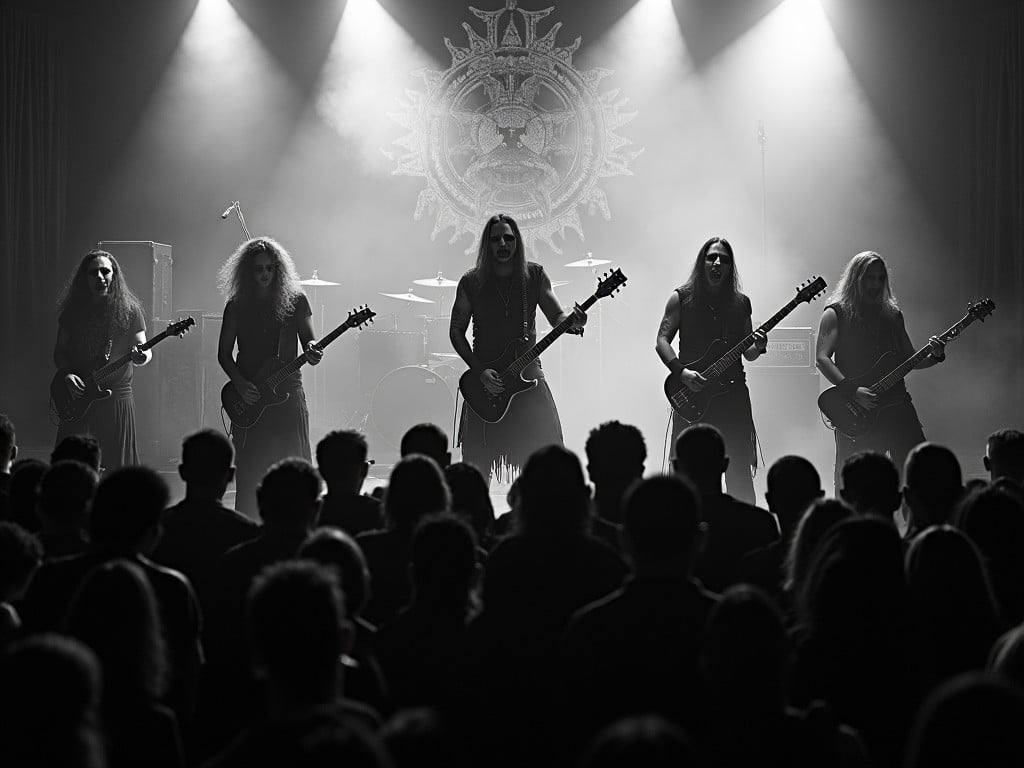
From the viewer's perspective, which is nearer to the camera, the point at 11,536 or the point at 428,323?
the point at 11,536

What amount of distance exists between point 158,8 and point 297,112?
1.84 metres

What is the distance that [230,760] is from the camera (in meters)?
1.64

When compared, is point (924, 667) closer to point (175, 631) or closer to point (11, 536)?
point (175, 631)

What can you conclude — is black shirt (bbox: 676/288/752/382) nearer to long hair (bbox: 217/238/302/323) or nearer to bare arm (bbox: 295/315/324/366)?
bare arm (bbox: 295/315/324/366)

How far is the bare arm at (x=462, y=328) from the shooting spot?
6438 millimetres

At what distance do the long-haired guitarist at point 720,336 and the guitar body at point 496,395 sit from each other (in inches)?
35.5

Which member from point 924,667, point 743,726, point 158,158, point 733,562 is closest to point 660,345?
point 733,562

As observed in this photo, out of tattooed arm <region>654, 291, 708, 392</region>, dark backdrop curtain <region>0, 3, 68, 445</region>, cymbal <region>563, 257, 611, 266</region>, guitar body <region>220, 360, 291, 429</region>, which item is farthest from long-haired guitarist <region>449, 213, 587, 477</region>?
dark backdrop curtain <region>0, 3, 68, 445</region>

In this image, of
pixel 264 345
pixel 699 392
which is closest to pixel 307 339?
pixel 264 345

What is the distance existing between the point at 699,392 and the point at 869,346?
1144 millimetres

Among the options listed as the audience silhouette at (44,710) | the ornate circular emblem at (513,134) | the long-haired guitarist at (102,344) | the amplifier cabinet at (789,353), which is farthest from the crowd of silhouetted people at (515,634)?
the ornate circular emblem at (513,134)

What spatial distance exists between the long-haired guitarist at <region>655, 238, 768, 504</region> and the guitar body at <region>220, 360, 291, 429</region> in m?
2.20

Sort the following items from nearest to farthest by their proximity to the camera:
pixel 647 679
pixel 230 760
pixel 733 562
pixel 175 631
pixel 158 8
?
pixel 230 760 → pixel 647 679 → pixel 175 631 → pixel 733 562 → pixel 158 8

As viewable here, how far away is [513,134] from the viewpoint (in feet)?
42.6
